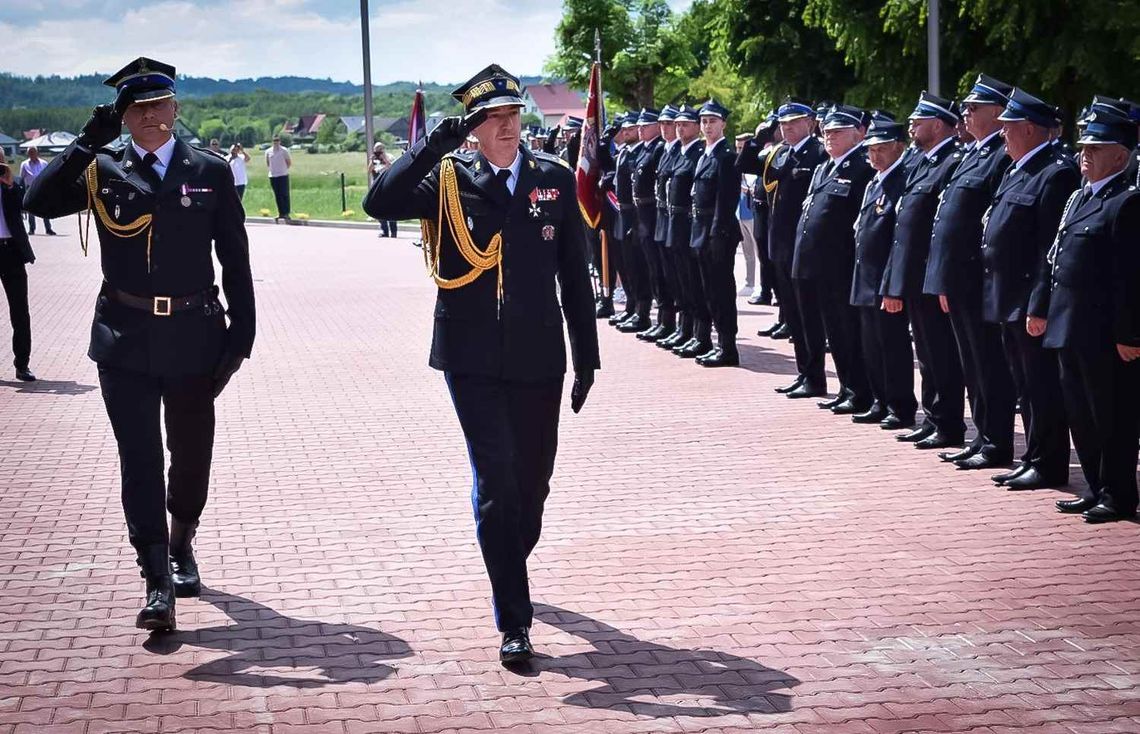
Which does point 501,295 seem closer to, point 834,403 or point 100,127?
point 100,127

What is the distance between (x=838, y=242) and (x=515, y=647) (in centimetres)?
617

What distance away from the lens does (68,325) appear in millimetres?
18703

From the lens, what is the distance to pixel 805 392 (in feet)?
40.3

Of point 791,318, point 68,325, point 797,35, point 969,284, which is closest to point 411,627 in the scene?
point 969,284

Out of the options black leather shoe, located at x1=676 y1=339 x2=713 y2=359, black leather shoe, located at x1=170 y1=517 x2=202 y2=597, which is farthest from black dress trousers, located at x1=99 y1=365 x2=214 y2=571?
black leather shoe, located at x1=676 y1=339 x2=713 y2=359

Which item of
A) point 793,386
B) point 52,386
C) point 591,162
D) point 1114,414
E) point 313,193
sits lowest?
point 313,193

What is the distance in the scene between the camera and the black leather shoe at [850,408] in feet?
37.7

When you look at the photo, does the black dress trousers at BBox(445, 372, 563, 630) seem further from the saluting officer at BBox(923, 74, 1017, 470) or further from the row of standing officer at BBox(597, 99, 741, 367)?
the row of standing officer at BBox(597, 99, 741, 367)

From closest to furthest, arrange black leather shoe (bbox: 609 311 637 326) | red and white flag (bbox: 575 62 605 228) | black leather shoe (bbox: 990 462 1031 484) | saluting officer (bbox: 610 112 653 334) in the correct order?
black leather shoe (bbox: 990 462 1031 484) < red and white flag (bbox: 575 62 605 228) < saluting officer (bbox: 610 112 653 334) < black leather shoe (bbox: 609 311 637 326)

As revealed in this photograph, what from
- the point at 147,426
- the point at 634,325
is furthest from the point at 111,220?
the point at 634,325

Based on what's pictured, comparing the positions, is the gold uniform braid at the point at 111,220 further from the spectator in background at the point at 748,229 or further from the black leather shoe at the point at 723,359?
the spectator in background at the point at 748,229

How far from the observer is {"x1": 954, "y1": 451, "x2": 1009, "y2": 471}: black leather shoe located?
9508 mm

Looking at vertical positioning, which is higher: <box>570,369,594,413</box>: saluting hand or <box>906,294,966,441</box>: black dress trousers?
<box>570,369,594,413</box>: saluting hand

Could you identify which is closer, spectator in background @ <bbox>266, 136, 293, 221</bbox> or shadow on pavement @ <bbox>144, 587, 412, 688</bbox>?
shadow on pavement @ <bbox>144, 587, 412, 688</bbox>
